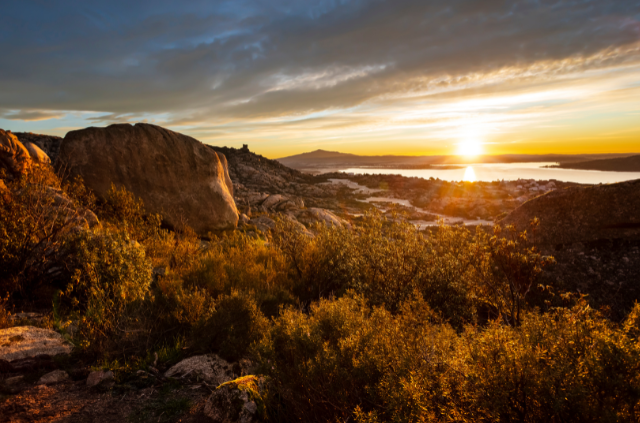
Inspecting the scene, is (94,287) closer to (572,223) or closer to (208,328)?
(208,328)

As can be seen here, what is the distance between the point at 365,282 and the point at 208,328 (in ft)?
10.0

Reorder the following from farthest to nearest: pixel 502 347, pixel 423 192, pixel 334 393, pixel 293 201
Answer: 1. pixel 423 192
2. pixel 293 201
3. pixel 334 393
4. pixel 502 347

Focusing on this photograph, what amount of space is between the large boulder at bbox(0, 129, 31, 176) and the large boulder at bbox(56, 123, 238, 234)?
1.35 metres

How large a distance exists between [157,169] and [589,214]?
13.5 m

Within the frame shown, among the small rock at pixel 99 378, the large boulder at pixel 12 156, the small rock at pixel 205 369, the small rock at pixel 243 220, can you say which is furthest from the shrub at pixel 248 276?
the small rock at pixel 243 220

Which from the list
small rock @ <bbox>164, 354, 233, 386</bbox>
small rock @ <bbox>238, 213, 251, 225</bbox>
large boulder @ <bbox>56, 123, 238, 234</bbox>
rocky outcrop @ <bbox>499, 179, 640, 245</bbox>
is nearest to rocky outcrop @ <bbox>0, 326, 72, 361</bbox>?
small rock @ <bbox>164, 354, 233, 386</bbox>

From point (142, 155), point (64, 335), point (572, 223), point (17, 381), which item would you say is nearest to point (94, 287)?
point (64, 335)

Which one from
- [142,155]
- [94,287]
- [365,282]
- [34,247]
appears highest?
[142,155]

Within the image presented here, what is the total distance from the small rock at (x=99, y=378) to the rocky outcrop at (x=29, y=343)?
2.79ft

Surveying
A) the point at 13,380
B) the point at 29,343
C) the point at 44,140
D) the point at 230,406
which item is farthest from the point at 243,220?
the point at 44,140

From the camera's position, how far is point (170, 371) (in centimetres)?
429

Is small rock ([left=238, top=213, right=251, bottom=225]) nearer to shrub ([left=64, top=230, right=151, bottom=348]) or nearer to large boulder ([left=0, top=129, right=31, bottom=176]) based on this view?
large boulder ([left=0, top=129, right=31, bottom=176])

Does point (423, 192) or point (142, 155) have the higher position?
point (142, 155)

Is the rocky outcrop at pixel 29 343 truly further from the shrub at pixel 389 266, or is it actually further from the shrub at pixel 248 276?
the shrub at pixel 389 266
